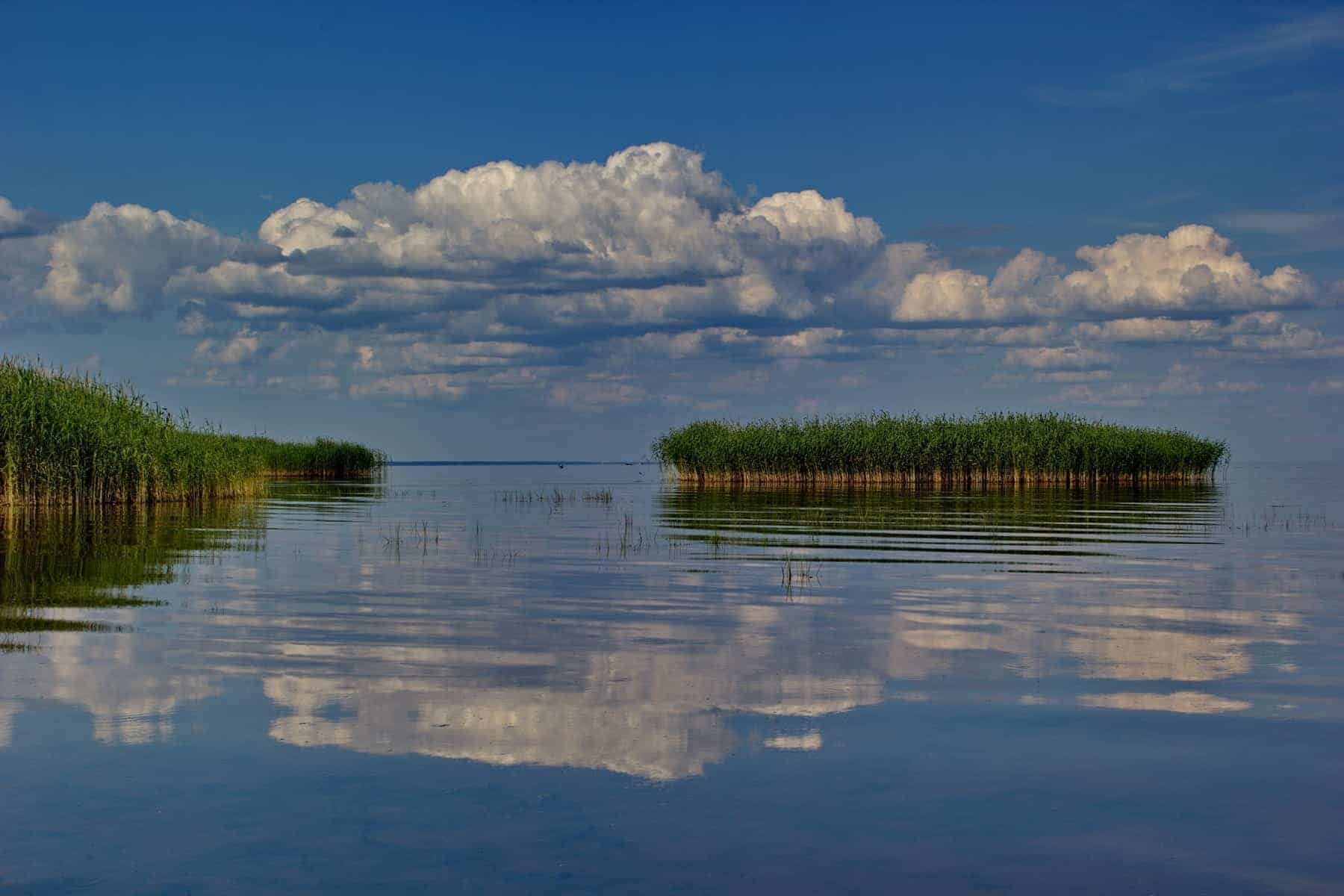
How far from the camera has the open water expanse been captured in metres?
6.32

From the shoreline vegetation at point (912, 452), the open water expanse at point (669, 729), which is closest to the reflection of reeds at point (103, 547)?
the open water expanse at point (669, 729)

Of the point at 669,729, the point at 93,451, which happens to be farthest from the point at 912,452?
the point at 669,729

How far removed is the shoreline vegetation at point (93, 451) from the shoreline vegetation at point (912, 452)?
2707 centimetres

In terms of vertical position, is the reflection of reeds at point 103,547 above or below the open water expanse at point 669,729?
above

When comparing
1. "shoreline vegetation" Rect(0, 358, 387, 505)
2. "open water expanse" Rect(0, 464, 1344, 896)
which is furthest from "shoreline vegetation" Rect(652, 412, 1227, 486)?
"open water expanse" Rect(0, 464, 1344, 896)

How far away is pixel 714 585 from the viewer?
18.1m

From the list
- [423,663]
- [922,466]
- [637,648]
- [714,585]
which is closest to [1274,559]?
[714,585]

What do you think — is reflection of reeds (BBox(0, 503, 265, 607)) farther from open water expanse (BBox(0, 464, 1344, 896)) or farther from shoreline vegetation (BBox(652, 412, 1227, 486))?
shoreline vegetation (BBox(652, 412, 1227, 486))

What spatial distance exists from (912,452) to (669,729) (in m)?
53.7

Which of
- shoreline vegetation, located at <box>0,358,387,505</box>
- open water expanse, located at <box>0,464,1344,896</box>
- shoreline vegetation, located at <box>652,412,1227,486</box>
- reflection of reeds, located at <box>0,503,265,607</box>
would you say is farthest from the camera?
shoreline vegetation, located at <box>652,412,1227,486</box>

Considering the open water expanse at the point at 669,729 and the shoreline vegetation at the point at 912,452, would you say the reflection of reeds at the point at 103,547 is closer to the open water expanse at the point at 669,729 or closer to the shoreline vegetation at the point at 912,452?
the open water expanse at the point at 669,729

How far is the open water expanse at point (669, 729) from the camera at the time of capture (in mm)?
6320

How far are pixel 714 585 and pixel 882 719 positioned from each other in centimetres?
880

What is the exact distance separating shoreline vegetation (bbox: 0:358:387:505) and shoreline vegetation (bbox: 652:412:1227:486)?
2707 cm
